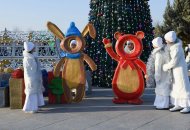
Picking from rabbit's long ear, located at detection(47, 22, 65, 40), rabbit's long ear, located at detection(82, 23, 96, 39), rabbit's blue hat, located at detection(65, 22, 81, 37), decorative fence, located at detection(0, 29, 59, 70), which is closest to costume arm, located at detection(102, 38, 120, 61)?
rabbit's long ear, located at detection(82, 23, 96, 39)

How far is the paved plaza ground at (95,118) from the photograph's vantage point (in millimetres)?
6441

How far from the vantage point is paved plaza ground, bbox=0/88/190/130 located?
21.1 ft

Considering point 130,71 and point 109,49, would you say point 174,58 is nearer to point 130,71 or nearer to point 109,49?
point 130,71

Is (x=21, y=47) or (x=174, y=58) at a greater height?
(x=21, y=47)

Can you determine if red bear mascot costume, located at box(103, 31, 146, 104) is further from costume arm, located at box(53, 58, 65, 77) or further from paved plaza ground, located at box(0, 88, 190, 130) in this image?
costume arm, located at box(53, 58, 65, 77)

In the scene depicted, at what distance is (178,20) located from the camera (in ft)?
98.4

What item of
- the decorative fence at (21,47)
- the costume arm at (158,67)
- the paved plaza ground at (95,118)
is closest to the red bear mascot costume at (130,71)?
the paved plaza ground at (95,118)

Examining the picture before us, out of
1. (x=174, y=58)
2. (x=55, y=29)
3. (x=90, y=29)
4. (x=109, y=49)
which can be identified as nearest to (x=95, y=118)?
Result: (x=174, y=58)

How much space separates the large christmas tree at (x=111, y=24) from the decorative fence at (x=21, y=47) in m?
1.46

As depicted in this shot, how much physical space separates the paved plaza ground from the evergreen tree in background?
21.6 m

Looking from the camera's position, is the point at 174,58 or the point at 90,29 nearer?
the point at 174,58

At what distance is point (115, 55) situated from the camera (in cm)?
885

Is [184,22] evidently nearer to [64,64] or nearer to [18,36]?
[18,36]

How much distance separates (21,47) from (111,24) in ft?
10.4
